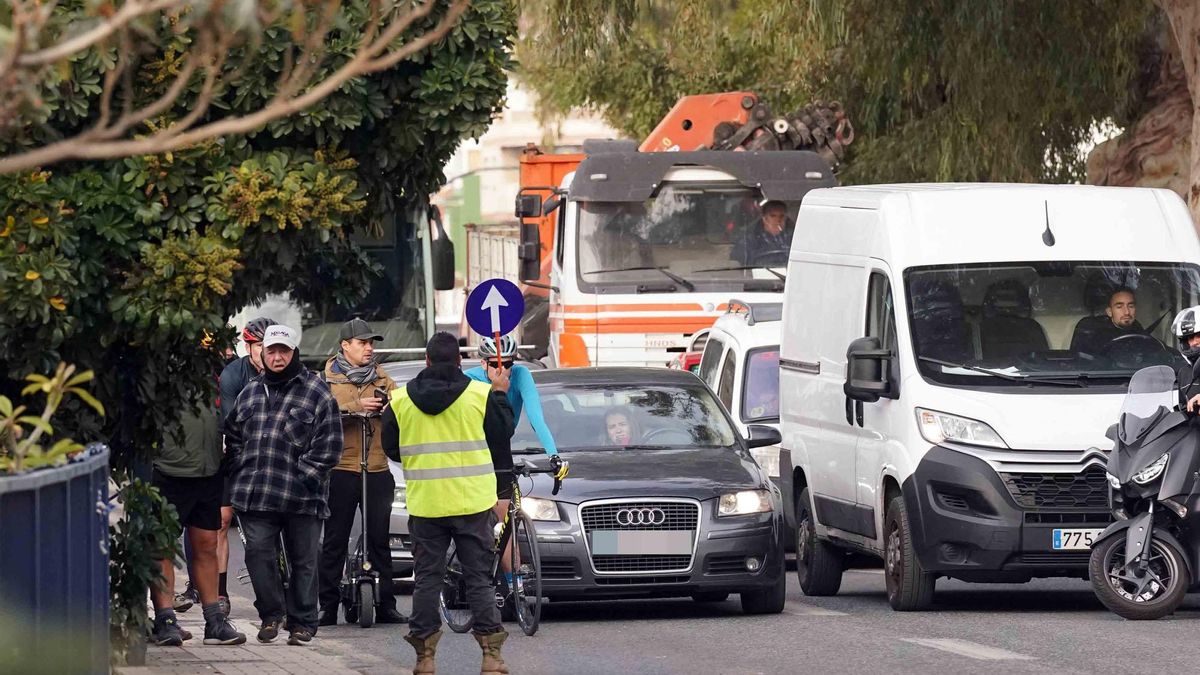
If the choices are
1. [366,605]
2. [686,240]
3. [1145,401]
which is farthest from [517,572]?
[686,240]

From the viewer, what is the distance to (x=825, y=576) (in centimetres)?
1542

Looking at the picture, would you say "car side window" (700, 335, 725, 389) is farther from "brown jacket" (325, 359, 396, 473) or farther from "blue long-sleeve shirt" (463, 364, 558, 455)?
"blue long-sleeve shirt" (463, 364, 558, 455)

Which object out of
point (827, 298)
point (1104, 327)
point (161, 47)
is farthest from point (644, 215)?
point (161, 47)

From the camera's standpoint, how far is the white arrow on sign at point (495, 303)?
78.3 ft

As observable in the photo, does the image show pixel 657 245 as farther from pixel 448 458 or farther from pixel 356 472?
pixel 448 458

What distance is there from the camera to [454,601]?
12852mm

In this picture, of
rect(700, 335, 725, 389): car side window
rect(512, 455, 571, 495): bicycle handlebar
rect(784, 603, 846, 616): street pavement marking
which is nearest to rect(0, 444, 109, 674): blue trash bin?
rect(512, 455, 571, 495): bicycle handlebar

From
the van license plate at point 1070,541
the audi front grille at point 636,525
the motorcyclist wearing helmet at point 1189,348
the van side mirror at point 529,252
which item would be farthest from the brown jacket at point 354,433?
the van side mirror at point 529,252

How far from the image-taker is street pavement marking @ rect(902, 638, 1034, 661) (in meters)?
11.1

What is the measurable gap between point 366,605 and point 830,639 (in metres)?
2.87

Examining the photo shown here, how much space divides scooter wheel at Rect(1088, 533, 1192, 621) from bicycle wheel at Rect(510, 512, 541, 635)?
2923 mm

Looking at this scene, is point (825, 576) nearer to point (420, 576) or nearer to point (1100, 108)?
point (420, 576)

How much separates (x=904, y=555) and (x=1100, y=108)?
44.0 ft

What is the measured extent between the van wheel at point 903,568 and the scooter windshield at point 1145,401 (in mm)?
1359
